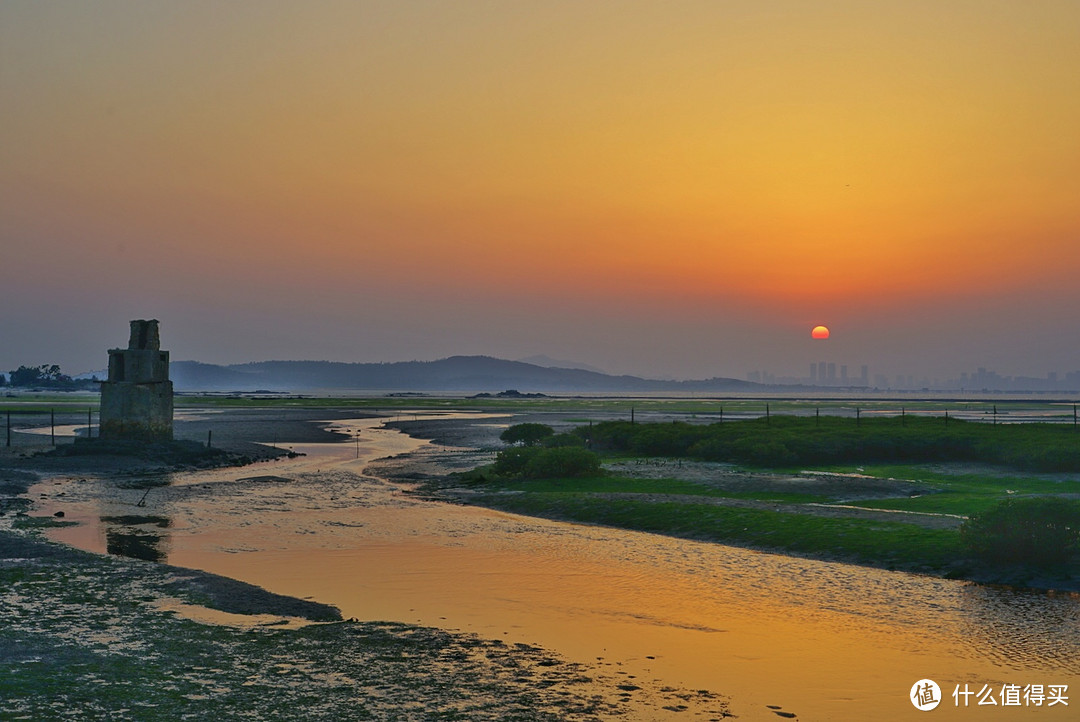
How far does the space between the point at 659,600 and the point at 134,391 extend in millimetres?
47696

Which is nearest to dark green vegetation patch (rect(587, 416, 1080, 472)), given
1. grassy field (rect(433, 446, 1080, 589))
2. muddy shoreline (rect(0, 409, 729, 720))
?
grassy field (rect(433, 446, 1080, 589))

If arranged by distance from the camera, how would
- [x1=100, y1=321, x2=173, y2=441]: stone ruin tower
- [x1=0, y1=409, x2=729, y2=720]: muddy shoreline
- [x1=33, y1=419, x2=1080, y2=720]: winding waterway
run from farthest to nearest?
1. [x1=100, y1=321, x2=173, y2=441]: stone ruin tower
2. [x1=33, y1=419, x2=1080, y2=720]: winding waterway
3. [x1=0, y1=409, x2=729, y2=720]: muddy shoreline

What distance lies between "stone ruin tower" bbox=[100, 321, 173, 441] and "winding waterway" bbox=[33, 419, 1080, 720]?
77.2 feet

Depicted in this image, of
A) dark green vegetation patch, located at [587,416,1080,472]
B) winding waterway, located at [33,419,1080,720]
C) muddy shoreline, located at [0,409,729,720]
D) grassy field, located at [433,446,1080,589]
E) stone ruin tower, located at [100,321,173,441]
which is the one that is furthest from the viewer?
stone ruin tower, located at [100,321,173,441]

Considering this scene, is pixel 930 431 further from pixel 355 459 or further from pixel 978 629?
pixel 978 629

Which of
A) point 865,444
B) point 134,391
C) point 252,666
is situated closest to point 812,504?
point 865,444

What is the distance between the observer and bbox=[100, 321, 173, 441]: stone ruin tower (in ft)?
190

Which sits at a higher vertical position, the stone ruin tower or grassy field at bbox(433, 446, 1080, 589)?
the stone ruin tower

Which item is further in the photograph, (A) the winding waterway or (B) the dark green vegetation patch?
(B) the dark green vegetation patch

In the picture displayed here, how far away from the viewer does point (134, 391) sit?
5803 centimetres

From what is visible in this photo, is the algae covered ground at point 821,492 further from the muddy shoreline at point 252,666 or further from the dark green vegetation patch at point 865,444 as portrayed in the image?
the muddy shoreline at point 252,666

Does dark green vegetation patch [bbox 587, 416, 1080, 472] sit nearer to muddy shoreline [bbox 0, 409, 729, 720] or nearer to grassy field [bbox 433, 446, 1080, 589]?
grassy field [bbox 433, 446, 1080, 589]

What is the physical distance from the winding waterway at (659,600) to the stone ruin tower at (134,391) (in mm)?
23521

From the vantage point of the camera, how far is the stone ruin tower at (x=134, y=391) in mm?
57969
